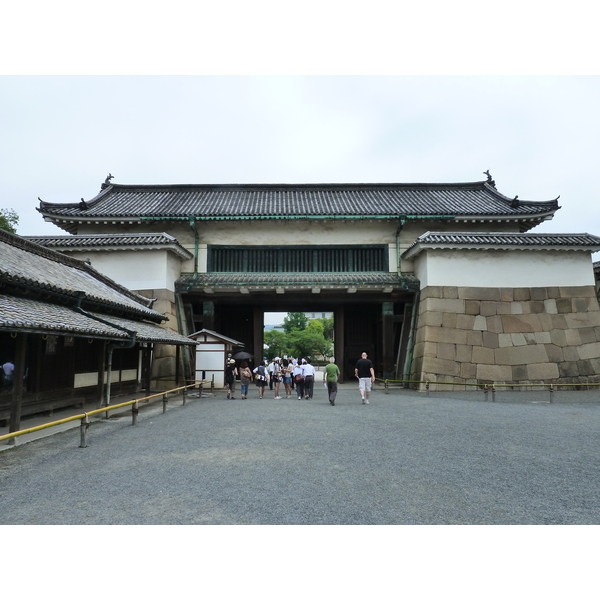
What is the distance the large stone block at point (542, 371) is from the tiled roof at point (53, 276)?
13965 mm

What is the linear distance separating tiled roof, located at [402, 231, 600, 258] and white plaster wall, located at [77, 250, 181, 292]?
10625mm

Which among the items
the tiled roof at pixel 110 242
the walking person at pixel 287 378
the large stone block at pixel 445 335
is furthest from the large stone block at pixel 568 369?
the tiled roof at pixel 110 242

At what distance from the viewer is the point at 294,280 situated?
59.7 feet

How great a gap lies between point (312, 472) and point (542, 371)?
548 inches

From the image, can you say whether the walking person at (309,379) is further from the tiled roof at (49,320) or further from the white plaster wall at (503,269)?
the white plaster wall at (503,269)

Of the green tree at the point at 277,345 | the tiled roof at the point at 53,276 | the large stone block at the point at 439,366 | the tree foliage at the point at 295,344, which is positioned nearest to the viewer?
the tiled roof at the point at 53,276

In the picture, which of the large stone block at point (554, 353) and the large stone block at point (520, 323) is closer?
the large stone block at point (554, 353)

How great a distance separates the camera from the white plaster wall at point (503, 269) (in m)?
16.8

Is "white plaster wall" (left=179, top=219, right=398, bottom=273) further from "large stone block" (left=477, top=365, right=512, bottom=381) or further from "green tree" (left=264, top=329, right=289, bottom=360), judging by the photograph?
"green tree" (left=264, top=329, right=289, bottom=360)

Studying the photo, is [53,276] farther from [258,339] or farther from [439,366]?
[439,366]

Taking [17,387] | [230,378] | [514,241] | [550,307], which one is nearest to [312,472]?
[17,387]

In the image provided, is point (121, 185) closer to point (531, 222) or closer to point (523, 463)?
point (531, 222)

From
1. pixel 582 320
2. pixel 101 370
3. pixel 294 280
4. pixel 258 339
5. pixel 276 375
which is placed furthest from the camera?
pixel 258 339

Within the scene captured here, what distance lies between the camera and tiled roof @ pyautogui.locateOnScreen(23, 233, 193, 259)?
17125 millimetres
